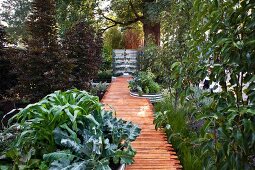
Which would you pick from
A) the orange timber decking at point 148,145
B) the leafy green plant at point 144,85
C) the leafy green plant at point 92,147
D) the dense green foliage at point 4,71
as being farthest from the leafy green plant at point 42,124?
the leafy green plant at point 144,85

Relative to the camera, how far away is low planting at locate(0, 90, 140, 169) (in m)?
2.08

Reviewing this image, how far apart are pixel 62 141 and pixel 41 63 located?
9.63 ft

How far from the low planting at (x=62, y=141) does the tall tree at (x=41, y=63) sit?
215 cm

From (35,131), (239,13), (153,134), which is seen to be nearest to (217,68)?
(239,13)

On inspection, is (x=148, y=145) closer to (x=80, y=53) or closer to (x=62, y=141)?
(x=62, y=141)

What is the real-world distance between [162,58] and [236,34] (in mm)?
3928

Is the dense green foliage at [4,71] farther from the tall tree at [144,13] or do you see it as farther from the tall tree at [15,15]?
the tall tree at [15,15]

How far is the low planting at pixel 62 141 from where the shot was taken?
2082 millimetres

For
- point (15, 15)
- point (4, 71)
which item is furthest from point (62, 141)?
point (15, 15)

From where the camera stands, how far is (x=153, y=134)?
3592mm

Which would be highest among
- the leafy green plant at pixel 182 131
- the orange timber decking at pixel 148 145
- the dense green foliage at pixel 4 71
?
the dense green foliage at pixel 4 71

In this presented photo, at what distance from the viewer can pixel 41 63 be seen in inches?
186

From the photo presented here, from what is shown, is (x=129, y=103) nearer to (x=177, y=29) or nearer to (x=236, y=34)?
(x=177, y=29)

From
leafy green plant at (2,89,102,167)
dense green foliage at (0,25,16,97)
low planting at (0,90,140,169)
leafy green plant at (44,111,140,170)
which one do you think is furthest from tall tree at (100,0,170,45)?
leafy green plant at (2,89,102,167)
